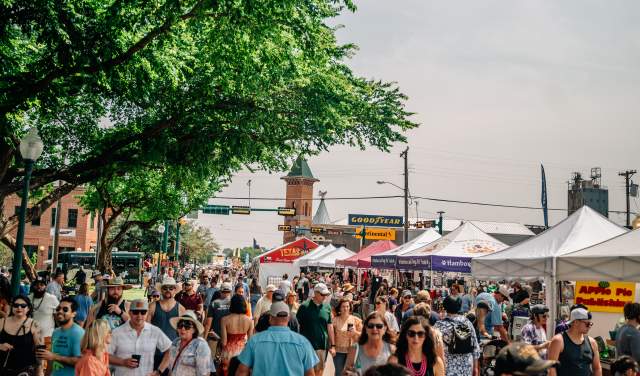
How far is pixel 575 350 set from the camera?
24.4 ft

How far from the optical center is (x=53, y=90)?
1376 centimetres

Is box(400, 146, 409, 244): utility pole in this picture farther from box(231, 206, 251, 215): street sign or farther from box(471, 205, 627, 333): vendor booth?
box(471, 205, 627, 333): vendor booth

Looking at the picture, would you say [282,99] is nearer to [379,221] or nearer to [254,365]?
[254,365]

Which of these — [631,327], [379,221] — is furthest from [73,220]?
[631,327]

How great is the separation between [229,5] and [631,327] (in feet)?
26.4

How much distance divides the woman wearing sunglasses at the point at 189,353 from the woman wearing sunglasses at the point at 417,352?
6.57ft

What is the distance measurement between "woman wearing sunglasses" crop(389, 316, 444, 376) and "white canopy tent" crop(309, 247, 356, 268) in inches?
1137

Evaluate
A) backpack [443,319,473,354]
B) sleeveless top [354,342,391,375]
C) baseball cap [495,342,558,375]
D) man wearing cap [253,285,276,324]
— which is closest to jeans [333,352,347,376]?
man wearing cap [253,285,276,324]

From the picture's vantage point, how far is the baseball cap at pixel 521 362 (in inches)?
123

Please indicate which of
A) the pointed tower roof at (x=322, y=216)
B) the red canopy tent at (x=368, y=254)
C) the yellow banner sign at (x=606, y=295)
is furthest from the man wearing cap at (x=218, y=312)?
the pointed tower roof at (x=322, y=216)

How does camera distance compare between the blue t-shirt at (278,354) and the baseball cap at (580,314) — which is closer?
the blue t-shirt at (278,354)

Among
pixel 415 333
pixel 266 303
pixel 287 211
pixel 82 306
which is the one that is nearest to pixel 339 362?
pixel 266 303

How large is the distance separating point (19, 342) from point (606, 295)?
12.5 m

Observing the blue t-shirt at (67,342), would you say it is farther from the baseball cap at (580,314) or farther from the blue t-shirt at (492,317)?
the blue t-shirt at (492,317)
